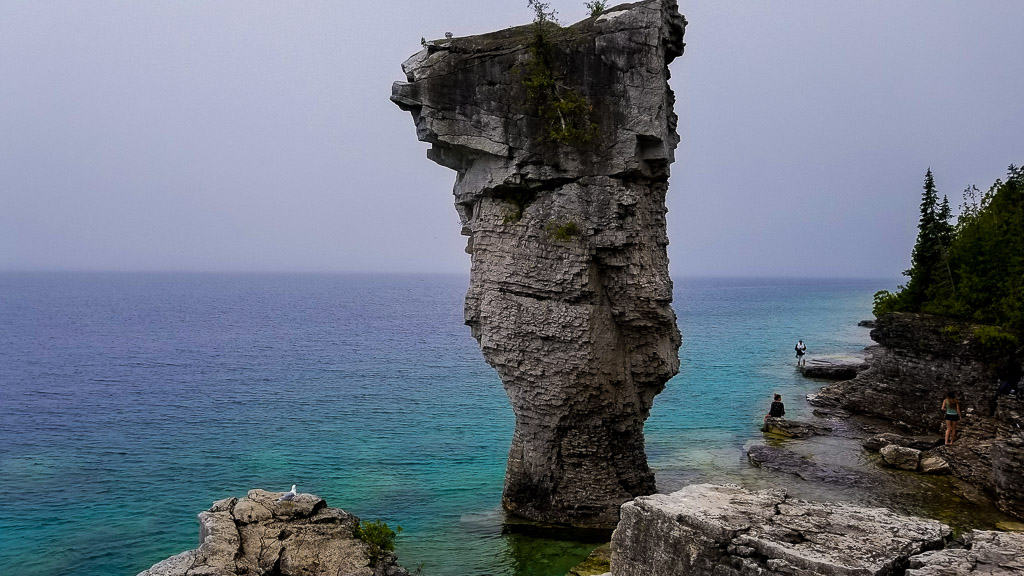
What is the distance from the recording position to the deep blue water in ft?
58.3

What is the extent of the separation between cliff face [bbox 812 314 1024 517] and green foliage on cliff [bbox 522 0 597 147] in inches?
560

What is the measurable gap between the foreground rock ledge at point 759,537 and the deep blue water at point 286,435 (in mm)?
7040

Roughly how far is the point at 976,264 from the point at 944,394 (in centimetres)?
585

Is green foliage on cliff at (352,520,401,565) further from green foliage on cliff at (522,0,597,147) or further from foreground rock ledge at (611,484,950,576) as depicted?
green foliage on cliff at (522,0,597,147)

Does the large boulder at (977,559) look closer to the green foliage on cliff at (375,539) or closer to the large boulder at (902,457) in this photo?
the green foliage on cliff at (375,539)

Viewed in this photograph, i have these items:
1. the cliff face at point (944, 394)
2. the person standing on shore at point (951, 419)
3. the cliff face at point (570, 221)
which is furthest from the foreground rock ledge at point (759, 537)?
the person standing on shore at point (951, 419)

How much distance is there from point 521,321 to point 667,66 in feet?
25.2

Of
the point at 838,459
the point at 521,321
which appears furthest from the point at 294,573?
the point at 838,459

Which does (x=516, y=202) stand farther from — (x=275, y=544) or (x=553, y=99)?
(x=275, y=544)

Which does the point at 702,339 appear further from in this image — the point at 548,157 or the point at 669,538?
the point at 669,538

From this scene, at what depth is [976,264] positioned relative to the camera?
25.8 m

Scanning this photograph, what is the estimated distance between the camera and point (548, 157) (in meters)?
16.1

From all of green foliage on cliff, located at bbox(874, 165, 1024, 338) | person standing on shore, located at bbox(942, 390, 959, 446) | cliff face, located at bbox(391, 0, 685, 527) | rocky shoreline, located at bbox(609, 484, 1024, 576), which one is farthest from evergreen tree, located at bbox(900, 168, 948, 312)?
rocky shoreline, located at bbox(609, 484, 1024, 576)

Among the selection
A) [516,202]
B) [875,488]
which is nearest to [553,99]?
Answer: [516,202]
